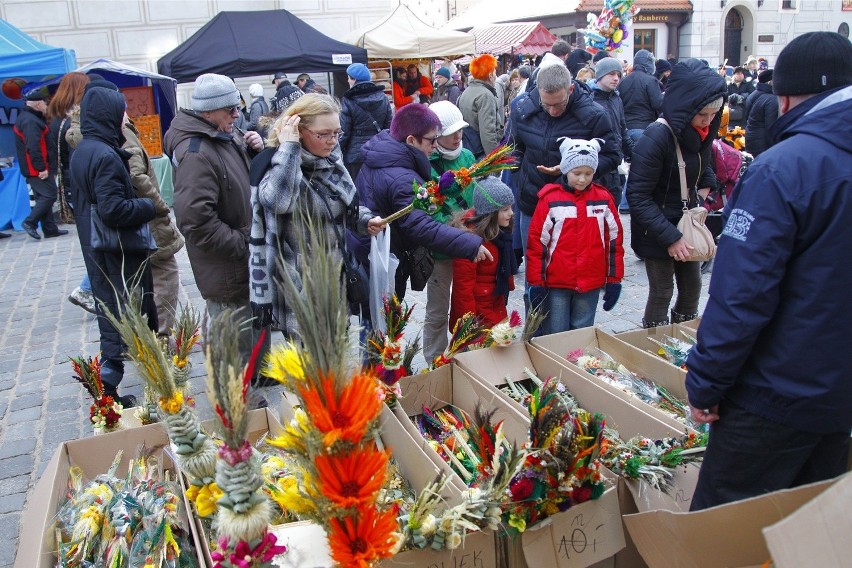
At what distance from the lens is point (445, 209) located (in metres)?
3.87

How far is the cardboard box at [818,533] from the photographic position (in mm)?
1239

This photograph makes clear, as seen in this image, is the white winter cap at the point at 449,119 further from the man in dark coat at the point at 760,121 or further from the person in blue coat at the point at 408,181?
the man in dark coat at the point at 760,121

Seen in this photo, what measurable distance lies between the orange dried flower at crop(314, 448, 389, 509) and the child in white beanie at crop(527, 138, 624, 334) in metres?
2.61

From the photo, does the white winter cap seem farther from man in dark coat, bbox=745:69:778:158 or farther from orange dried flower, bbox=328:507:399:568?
man in dark coat, bbox=745:69:778:158

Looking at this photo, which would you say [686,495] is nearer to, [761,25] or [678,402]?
[678,402]

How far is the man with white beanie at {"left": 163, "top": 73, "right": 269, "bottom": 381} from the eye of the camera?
3518 mm

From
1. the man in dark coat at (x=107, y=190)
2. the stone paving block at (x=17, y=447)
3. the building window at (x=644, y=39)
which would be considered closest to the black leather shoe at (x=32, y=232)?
the man in dark coat at (x=107, y=190)

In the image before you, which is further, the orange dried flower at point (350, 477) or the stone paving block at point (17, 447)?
the stone paving block at point (17, 447)

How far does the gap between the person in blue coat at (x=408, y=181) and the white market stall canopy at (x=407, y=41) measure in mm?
9147

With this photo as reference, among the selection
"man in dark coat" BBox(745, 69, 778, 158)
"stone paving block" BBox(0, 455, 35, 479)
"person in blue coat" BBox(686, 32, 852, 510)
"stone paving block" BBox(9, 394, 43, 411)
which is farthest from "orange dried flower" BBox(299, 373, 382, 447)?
"man in dark coat" BBox(745, 69, 778, 158)

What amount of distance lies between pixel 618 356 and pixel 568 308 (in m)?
0.64

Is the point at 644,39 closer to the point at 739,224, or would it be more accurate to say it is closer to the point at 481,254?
the point at 481,254

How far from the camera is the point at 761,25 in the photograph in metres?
29.5

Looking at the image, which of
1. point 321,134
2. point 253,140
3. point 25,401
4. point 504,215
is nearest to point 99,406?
point 321,134
